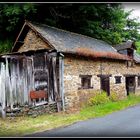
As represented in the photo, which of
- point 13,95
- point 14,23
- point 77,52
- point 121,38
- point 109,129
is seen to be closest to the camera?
point 109,129

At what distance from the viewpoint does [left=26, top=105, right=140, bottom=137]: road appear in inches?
464

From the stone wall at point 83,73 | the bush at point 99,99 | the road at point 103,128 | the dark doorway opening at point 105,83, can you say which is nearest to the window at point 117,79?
the stone wall at point 83,73

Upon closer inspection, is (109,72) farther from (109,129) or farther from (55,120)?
(109,129)

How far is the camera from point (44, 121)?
14.9 meters

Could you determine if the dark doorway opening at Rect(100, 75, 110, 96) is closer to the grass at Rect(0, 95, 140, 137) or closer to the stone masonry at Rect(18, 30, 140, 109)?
the stone masonry at Rect(18, 30, 140, 109)

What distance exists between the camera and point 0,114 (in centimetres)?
1709

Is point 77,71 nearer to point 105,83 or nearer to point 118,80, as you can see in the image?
point 105,83

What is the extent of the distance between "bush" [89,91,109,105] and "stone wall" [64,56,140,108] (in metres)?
0.33

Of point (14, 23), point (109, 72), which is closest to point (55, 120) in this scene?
point (109, 72)

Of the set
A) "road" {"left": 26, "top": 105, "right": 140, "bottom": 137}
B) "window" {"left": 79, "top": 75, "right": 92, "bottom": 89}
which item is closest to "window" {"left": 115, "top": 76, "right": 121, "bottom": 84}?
"window" {"left": 79, "top": 75, "right": 92, "bottom": 89}

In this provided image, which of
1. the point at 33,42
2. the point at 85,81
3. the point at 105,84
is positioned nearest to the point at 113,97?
the point at 105,84

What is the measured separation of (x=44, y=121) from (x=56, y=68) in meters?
4.41

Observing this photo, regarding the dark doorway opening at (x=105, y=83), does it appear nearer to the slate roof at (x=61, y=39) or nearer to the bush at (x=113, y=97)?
the bush at (x=113, y=97)

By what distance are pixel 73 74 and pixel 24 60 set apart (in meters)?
3.14
